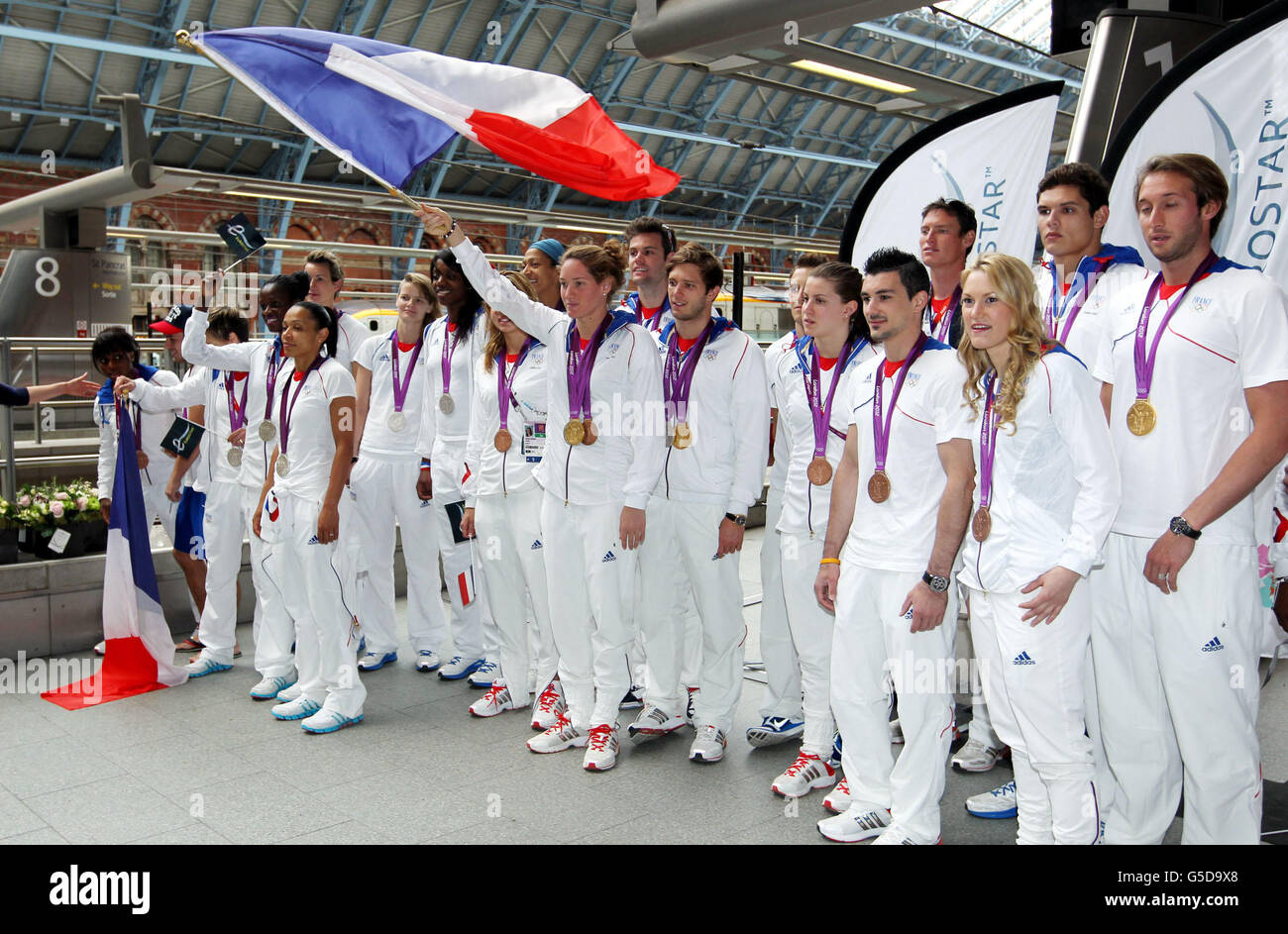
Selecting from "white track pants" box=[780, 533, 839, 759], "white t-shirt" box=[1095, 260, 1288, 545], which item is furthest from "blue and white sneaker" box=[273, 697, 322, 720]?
"white t-shirt" box=[1095, 260, 1288, 545]

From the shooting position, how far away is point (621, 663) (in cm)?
424

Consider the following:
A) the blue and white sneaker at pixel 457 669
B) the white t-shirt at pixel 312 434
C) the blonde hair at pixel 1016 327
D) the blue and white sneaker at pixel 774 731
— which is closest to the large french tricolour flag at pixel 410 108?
the white t-shirt at pixel 312 434

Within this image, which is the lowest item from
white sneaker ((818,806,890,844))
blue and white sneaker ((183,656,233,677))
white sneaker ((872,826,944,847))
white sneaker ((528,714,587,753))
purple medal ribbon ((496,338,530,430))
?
blue and white sneaker ((183,656,233,677))

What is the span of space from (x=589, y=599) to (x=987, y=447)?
74.6 inches

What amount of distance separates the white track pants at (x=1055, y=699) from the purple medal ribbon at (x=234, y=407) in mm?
3871

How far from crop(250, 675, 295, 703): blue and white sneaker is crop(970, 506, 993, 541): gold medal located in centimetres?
342

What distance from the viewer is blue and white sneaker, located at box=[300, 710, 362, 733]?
448cm

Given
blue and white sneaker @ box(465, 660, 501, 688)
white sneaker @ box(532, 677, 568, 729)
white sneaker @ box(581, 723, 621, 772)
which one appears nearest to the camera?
white sneaker @ box(581, 723, 621, 772)

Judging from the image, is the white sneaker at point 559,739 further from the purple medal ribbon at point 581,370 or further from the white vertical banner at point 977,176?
the white vertical banner at point 977,176

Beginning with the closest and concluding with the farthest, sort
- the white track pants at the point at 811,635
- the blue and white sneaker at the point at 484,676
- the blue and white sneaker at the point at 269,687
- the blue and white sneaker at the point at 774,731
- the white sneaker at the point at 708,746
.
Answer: the white track pants at the point at 811,635, the white sneaker at the point at 708,746, the blue and white sneaker at the point at 774,731, the blue and white sneaker at the point at 269,687, the blue and white sneaker at the point at 484,676

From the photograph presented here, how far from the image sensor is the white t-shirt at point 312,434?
453cm

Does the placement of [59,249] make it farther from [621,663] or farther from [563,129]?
[621,663]

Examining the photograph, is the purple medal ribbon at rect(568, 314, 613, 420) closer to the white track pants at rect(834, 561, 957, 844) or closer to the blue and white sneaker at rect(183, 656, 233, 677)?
the white track pants at rect(834, 561, 957, 844)

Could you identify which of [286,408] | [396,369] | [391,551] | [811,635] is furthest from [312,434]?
[811,635]
